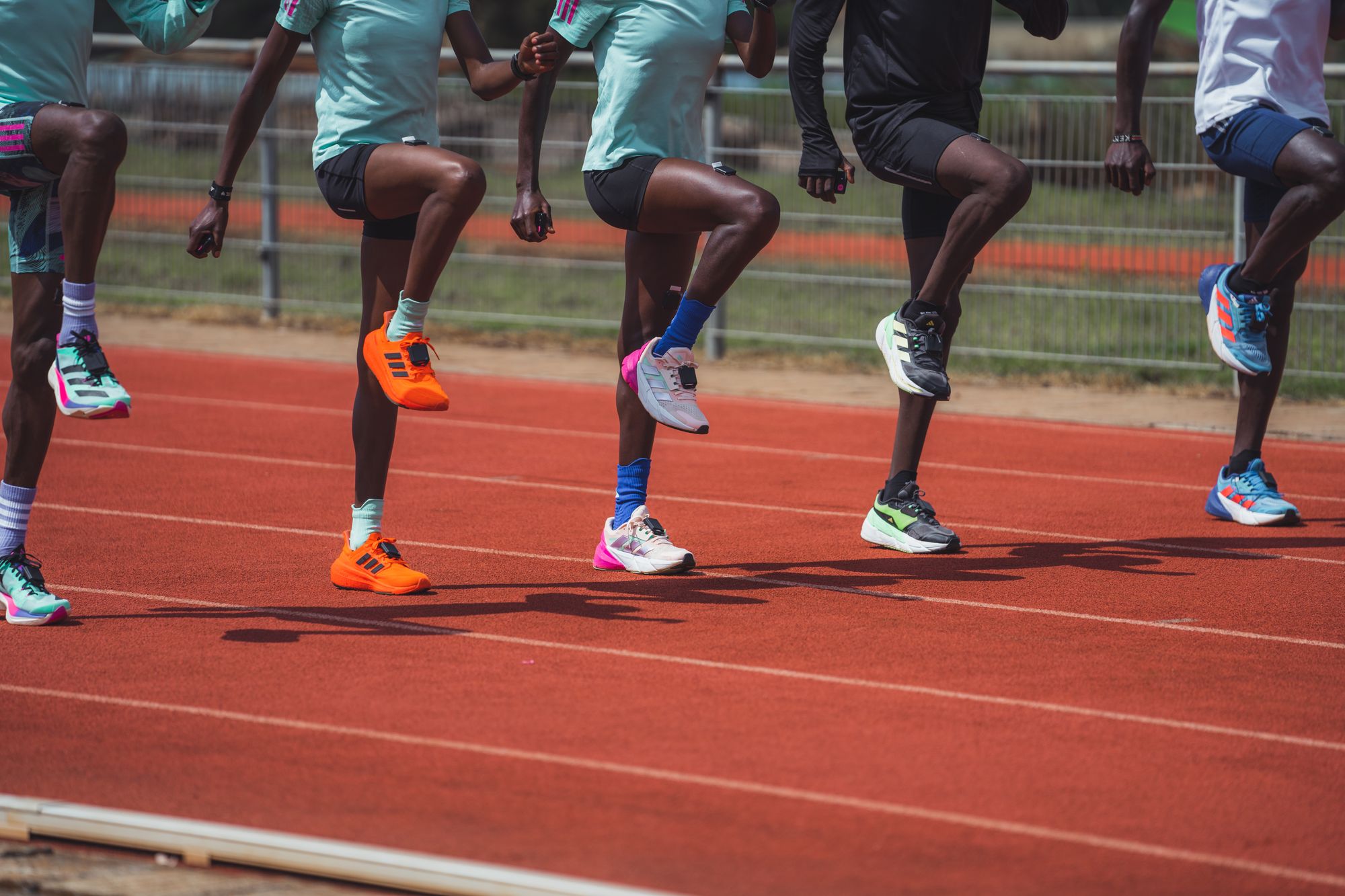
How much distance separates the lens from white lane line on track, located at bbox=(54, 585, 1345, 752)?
4.34 meters

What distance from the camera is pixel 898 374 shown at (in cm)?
622

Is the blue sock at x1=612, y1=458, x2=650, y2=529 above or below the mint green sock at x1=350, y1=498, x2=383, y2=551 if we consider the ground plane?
above

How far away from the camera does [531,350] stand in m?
13.2

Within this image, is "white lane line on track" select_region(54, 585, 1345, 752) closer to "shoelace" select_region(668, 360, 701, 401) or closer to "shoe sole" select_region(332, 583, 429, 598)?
"shoe sole" select_region(332, 583, 429, 598)

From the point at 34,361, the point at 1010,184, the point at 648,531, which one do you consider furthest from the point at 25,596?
the point at 1010,184

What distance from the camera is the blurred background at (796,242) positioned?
11.1 m

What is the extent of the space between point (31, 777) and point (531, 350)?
9429 mm

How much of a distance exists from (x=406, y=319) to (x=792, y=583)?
1587mm

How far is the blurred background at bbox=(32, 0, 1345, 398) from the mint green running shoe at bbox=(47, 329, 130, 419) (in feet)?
23.0

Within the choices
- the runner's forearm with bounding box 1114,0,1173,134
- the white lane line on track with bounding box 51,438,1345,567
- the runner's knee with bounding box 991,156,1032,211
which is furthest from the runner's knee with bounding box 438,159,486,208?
the runner's forearm with bounding box 1114,0,1173,134

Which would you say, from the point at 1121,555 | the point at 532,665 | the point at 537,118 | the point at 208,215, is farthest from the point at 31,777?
the point at 1121,555

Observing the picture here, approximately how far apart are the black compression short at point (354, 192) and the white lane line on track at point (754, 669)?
1.23m

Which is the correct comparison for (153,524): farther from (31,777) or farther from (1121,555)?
(1121,555)

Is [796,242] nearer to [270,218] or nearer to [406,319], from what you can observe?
[270,218]
